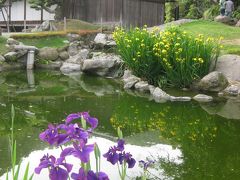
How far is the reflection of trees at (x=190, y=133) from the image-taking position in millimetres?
5578

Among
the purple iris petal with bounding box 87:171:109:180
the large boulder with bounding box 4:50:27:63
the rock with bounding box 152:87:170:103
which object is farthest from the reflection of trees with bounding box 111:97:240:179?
the large boulder with bounding box 4:50:27:63

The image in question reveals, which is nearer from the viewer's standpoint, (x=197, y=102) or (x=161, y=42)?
(x=197, y=102)

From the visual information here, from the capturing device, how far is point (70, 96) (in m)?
11.1

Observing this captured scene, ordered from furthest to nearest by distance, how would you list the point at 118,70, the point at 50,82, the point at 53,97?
the point at 118,70
the point at 50,82
the point at 53,97

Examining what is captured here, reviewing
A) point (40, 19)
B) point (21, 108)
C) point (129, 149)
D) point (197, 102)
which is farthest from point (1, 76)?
point (40, 19)

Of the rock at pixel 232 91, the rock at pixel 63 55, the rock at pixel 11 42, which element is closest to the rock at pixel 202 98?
the rock at pixel 232 91

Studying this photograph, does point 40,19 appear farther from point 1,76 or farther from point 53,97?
point 53,97

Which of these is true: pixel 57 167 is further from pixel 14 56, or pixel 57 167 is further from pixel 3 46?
pixel 3 46

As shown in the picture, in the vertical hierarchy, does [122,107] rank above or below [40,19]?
below

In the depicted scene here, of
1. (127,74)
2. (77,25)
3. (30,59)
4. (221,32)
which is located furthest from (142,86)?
(77,25)

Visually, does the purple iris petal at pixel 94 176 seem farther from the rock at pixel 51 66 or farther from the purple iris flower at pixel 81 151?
the rock at pixel 51 66

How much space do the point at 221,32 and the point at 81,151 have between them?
1764 centimetres

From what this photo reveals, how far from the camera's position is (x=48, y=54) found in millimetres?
17891

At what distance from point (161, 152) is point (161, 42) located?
6.12 meters
